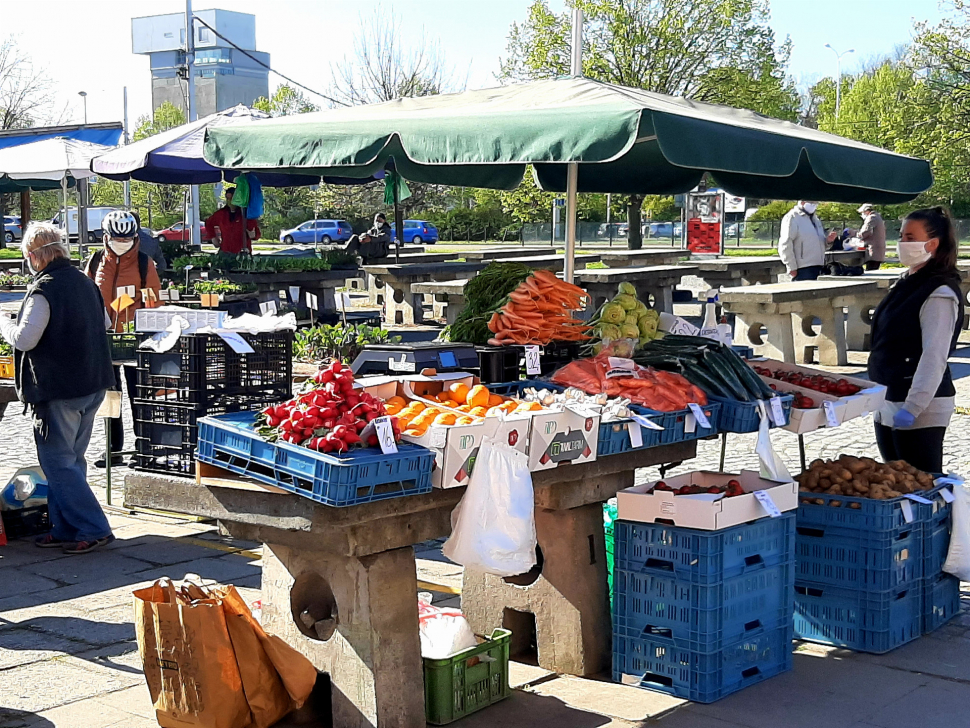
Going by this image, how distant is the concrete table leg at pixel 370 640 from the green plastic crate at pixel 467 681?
0.31 feet

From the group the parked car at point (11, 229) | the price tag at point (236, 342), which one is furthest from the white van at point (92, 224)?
the price tag at point (236, 342)

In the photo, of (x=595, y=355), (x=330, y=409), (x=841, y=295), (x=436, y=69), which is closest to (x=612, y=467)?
(x=595, y=355)

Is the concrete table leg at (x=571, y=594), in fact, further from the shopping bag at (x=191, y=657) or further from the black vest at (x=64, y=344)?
the black vest at (x=64, y=344)

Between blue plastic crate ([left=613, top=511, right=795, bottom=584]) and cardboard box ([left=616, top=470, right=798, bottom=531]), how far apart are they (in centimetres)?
3

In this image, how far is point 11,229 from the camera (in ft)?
160

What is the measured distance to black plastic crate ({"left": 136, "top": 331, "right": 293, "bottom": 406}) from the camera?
5.82 meters

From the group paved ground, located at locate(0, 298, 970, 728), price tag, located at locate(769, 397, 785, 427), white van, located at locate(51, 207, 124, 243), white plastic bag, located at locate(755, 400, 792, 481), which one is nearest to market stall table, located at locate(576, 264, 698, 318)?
paved ground, located at locate(0, 298, 970, 728)

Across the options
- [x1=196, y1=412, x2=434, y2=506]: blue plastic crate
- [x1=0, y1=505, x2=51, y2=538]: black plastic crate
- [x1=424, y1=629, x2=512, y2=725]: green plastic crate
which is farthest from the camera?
[x1=0, y1=505, x2=51, y2=538]: black plastic crate

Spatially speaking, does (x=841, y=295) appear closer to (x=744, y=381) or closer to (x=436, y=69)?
(x=744, y=381)

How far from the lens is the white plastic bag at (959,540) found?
5.59 meters

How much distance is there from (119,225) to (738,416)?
6.42m

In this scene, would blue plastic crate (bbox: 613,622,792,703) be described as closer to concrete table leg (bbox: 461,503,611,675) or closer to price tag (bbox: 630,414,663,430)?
concrete table leg (bbox: 461,503,611,675)

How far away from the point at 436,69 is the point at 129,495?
40497 mm

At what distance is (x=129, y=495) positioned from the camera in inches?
185
